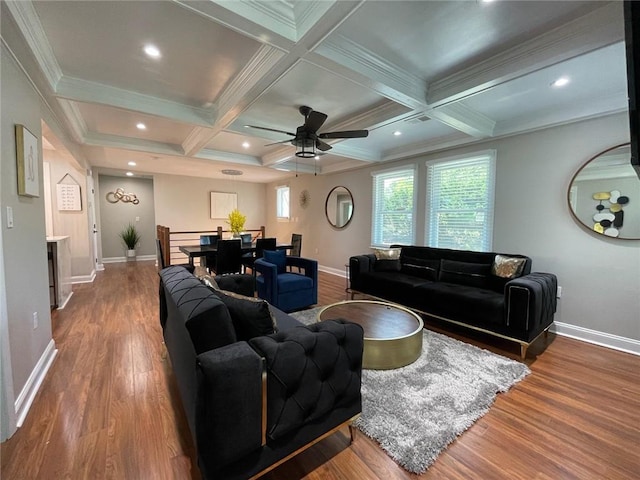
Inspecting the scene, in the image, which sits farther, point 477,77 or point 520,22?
point 477,77

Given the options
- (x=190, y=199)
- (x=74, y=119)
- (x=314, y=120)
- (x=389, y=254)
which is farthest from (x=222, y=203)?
(x=314, y=120)

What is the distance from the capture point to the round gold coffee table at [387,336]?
2266 millimetres

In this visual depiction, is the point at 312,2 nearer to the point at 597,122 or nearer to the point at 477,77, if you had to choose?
the point at 477,77

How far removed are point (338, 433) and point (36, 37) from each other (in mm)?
3380

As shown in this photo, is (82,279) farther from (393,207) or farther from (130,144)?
(393,207)

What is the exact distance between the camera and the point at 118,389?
2070 millimetres

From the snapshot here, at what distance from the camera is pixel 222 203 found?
834 centimetres

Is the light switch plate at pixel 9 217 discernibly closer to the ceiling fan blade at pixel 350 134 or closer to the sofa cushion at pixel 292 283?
the sofa cushion at pixel 292 283

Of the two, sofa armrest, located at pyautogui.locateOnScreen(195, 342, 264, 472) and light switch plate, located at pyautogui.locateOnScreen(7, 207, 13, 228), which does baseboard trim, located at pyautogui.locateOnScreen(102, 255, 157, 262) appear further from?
sofa armrest, located at pyautogui.locateOnScreen(195, 342, 264, 472)

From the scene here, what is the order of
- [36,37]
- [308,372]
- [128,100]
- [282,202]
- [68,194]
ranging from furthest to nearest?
[282,202] < [68,194] < [128,100] < [36,37] < [308,372]

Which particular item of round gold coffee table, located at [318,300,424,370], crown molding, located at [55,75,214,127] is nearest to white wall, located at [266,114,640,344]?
round gold coffee table, located at [318,300,424,370]

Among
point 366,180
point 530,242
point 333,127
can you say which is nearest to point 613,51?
point 530,242

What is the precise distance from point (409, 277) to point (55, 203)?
6.16m

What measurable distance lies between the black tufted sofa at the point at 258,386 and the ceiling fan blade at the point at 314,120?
6.59 feet
